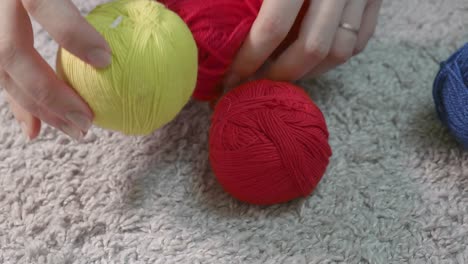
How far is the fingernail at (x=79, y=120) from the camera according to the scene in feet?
2.09

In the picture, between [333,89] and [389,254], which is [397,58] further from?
[389,254]

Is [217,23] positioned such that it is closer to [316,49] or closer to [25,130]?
[316,49]

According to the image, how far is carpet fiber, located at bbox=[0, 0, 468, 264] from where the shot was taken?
71cm

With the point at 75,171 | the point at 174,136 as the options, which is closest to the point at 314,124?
the point at 174,136

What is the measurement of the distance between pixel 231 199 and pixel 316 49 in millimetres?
229

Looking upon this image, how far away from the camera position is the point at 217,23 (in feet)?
2.39

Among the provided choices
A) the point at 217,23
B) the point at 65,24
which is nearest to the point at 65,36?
the point at 65,24

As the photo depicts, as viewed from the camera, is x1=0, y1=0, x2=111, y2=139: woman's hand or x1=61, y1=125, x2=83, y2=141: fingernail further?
x1=61, y1=125, x2=83, y2=141: fingernail

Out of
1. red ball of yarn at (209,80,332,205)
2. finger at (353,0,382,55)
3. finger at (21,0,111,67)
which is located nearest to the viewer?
finger at (21,0,111,67)

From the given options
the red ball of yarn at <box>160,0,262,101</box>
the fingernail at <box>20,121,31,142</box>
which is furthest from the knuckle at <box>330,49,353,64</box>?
the fingernail at <box>20,121,31,142</box>

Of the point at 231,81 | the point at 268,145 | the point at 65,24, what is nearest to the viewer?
the point at 65,24

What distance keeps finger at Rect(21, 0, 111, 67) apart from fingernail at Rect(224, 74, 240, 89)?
241 mm

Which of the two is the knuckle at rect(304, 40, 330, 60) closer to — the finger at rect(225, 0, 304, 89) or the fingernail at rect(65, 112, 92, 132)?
the finger at rect(225, 0, 304, 89)

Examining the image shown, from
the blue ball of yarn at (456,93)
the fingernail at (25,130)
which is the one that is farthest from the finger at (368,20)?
the fingernail at (25,130)
